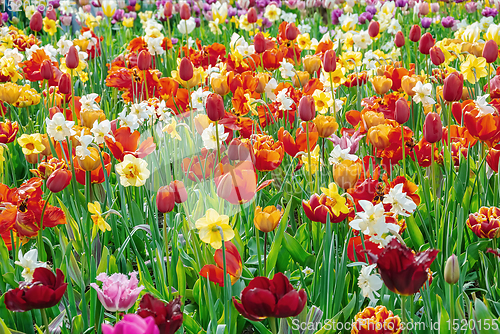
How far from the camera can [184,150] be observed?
1814 millimetres

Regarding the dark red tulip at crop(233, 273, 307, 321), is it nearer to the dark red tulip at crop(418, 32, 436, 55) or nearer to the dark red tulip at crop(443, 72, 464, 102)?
the dark red tulip at crop(443, 72, 464, 102)

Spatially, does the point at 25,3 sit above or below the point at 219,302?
above

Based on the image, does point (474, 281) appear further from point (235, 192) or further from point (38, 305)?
point (38, 305)

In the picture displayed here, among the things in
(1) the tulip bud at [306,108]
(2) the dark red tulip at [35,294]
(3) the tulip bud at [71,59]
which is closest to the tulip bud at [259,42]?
(3) the tulip bud at [71,59]

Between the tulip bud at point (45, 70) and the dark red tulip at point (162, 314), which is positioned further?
the tulip bud at point (45, 70)

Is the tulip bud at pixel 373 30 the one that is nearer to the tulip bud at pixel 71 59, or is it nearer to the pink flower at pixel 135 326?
the tulip bud at pixel 71 59

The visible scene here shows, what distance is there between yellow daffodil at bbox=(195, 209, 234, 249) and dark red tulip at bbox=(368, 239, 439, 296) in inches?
12.8

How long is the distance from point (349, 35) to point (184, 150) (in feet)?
4.41

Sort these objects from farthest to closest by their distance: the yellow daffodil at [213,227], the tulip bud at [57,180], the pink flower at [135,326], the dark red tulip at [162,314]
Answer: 1. the tulip bud at [57,180]
2. the yellow daffodil at [213,227]
3. the dark red tulip at [162,314]
4. the pink flower at [135,326]

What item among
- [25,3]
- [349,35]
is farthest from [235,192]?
[25,3]

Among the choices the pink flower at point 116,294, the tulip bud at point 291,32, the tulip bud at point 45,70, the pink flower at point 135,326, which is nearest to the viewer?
the pink flower at point 135,326

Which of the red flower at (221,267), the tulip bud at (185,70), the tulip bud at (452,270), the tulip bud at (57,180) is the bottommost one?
the red flower at (221,267)

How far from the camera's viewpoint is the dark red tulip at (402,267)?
2.11 ft

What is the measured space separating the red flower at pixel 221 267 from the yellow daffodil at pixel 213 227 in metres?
0.08
